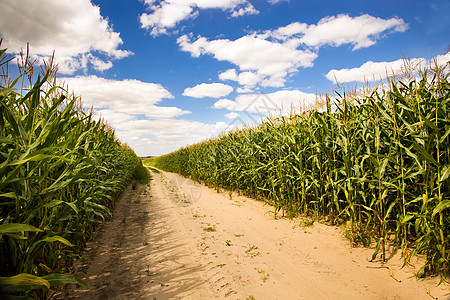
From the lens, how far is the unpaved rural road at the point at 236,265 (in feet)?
8.63

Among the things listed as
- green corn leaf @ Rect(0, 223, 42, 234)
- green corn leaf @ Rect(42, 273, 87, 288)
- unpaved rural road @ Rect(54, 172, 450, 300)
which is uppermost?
green corn leaf @ Rect(0, 223, 42, 234)

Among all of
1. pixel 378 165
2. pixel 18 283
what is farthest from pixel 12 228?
pixel 378 165

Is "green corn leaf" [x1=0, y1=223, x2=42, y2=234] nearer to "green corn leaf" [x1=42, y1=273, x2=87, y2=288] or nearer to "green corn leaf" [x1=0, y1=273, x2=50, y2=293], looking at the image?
"green corn leaf" [x1=0, y1=273, x2=50, y2=293]

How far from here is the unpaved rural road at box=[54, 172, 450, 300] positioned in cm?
263

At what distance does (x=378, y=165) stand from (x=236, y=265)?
2.49 meters

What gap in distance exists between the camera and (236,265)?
328cm

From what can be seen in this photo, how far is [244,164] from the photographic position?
7918 millimetres

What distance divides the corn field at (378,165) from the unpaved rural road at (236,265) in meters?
0.34

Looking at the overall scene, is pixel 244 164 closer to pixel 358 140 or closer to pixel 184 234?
pixel 184 234

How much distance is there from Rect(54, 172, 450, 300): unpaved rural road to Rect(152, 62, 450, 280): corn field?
34 centimetres

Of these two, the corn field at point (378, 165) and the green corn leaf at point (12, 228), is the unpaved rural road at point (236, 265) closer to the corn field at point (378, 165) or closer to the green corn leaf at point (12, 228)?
the corn field at point (378, 165)

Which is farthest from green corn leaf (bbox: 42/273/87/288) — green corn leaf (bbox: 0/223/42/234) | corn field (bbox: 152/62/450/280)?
corn field (bbox: 152/62/450/280)

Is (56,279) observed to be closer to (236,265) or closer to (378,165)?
(236,265)

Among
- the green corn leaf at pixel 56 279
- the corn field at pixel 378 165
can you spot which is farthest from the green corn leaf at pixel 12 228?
the corn field at pixel 378 165
